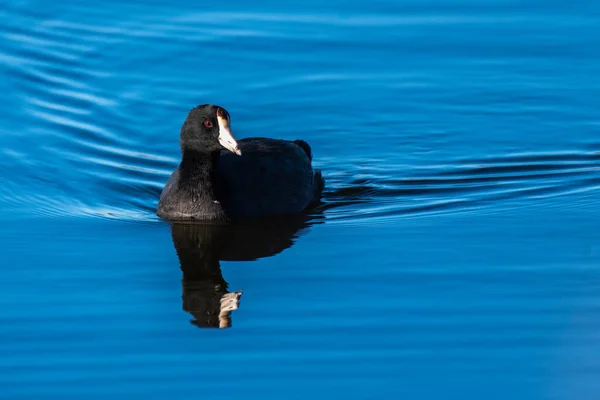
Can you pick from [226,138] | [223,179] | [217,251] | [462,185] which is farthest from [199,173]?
[462,185]

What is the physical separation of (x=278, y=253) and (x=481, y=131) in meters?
3.82

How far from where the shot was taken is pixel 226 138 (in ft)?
31.8

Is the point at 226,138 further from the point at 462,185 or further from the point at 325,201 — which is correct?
the point at 462,185

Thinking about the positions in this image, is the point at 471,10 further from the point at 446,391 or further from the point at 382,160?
the point at 446,391

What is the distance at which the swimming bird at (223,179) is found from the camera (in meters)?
9.80

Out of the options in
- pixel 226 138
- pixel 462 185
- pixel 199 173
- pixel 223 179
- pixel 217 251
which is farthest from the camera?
pixel 462 185

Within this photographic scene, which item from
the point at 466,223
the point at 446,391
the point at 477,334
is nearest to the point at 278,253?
the point at 466,223

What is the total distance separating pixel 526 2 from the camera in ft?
51.4

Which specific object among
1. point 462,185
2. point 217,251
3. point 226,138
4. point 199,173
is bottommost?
point 217,251

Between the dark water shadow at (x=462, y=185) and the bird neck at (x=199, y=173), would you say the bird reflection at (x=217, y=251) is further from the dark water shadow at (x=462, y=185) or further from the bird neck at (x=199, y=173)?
the dark water shadow at (x=462, y=185)

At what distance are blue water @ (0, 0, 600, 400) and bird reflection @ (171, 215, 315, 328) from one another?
25mm

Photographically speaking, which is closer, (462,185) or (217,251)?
(217,251)

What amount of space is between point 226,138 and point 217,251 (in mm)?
961

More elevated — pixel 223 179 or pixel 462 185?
pixel 462 185
